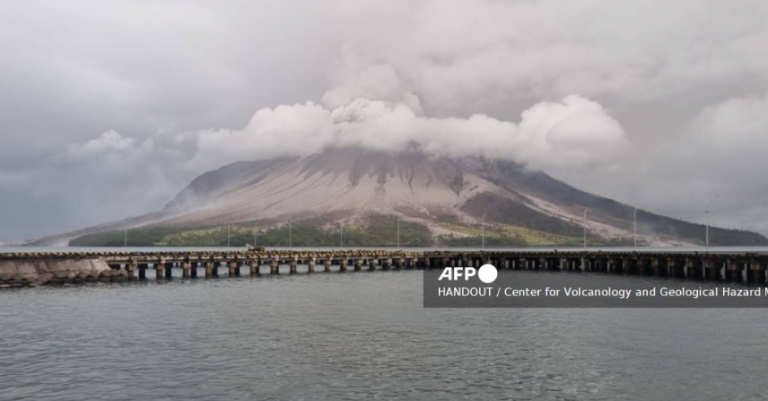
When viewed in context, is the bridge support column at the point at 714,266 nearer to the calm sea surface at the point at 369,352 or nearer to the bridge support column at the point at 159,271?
the calm sea surface at the point at 369,352

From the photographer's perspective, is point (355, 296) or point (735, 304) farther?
point (355, 296)

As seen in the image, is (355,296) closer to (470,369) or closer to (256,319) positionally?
(256,319)

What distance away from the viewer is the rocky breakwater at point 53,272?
85.5 m

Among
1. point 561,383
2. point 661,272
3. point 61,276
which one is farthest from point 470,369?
point 661,272

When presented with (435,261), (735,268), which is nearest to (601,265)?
(735,268)

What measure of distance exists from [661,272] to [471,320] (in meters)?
80.0

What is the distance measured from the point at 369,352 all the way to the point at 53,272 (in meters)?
67.2

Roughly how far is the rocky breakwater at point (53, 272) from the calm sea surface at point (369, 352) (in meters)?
18.7

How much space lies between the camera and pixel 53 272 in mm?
90500

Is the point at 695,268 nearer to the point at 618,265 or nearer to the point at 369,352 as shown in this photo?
the point at 618,265

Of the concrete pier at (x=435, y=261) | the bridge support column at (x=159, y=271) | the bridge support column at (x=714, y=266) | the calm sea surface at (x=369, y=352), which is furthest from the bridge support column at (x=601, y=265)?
the bridge support column at (x=159, y=271)

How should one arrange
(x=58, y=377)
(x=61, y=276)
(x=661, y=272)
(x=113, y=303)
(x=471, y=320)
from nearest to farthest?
(x=58, y=377) → (x=471, y=320) → (x=113, y=303) → (x=61, y=276) → (x=661, y=272)

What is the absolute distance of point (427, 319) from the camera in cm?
5719

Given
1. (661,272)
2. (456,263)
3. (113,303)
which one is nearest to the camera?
(113,303)
